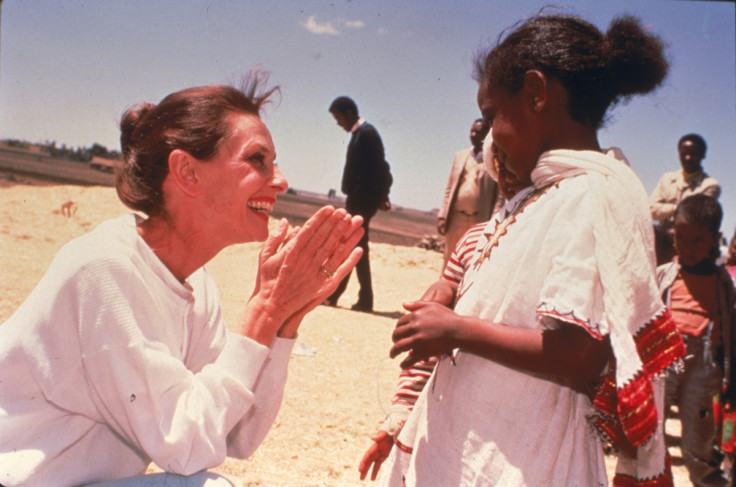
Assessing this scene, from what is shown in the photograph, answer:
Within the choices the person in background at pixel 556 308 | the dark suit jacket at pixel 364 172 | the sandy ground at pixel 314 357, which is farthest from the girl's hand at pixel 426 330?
the dark suit jacket at pixel 364 172

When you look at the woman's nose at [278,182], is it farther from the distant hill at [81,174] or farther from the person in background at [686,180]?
the distant hill at [81,174]

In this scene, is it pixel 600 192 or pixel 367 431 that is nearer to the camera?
pixel 600 192

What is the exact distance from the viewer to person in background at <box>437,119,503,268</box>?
22.6ft

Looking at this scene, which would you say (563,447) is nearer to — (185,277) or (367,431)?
(185,277)

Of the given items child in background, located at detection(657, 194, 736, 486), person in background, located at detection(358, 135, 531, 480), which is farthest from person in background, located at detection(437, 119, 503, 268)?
person in background, located at detection(358, 135, 531, 480)

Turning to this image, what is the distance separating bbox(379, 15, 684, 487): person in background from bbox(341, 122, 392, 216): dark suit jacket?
19.2 ft

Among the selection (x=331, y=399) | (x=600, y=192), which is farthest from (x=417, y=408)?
(x=331, y=399)

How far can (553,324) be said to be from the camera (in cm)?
136

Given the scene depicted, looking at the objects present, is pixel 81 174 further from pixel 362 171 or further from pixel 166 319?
pixel 166 319

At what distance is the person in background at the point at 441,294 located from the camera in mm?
1779

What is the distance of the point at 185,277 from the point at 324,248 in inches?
20.8

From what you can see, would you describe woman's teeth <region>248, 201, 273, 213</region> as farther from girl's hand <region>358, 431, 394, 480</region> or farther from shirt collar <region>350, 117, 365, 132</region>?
shirt collar <region>350, 117, 365, 132</region>

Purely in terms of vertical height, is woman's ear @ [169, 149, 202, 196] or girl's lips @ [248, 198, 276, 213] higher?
woman's ear @ [169, 149, 202, 196]

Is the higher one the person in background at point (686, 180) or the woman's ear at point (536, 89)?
the person in background at point (686, 180)
